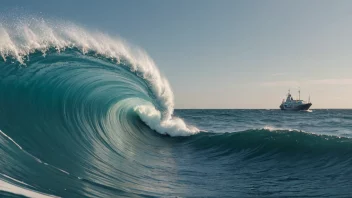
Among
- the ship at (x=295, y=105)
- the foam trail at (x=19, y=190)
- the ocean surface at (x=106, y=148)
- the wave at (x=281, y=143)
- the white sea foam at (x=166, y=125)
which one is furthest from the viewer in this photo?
the ship at (x=295, y=105)

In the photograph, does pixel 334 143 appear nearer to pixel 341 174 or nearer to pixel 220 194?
pixel 341 174

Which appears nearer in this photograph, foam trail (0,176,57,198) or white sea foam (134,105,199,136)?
foam trail (0,176,57,198)

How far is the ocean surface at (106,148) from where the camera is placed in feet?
20.2

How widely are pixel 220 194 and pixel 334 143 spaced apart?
566cm

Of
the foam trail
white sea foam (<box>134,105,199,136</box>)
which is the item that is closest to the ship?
white sea foam (<box>134,105,199,136</box>)

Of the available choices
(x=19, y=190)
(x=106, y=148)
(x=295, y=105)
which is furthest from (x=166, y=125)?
(x=295, y=105)

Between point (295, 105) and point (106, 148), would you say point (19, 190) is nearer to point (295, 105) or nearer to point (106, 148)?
point (106, 148)

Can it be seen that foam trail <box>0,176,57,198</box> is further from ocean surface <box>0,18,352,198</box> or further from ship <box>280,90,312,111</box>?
ship <box>280,90,312,111</box>

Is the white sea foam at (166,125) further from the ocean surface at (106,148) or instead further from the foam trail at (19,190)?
the foam trail at (19,190)

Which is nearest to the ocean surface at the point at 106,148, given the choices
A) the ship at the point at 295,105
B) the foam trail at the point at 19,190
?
the foam trail at the point at 19,190

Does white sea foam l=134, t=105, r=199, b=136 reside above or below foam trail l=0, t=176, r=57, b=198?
above

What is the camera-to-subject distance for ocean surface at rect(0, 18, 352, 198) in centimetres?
616

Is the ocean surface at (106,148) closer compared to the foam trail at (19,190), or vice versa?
the foam trail at (19,190)

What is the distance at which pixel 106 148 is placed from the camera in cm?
1048
